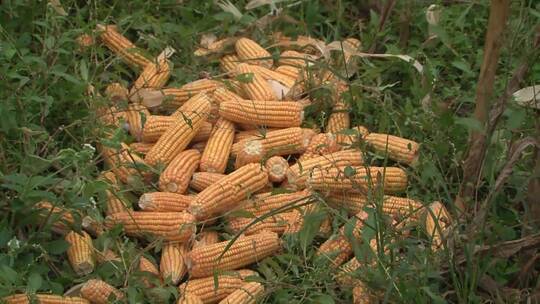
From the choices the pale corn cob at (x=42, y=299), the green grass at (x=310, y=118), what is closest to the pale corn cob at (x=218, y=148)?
the green grass at (x=310, y=118)

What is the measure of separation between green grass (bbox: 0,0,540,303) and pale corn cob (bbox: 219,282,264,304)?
58 mm

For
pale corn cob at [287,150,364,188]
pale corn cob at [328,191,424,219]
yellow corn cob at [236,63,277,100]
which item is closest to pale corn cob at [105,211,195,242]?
pale corn cob at [287,150,364,188]

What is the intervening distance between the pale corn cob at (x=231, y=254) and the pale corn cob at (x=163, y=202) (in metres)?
0.26

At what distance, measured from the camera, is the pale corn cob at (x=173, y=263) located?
3854mm

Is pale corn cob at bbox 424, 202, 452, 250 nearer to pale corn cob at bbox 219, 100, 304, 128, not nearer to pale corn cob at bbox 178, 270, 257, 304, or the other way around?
pale corn cob at bbox 178, 270, 257, 304

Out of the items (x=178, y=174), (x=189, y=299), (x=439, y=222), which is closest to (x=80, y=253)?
(x=189, y=299)

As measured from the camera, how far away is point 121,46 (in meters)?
5.01

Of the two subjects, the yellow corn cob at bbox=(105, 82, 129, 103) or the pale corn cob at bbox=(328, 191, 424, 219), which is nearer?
the pale corn cob at bbox=(328, 191, 424, 219)

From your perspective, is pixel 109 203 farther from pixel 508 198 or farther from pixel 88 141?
pixel 508 198

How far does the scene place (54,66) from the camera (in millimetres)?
4527

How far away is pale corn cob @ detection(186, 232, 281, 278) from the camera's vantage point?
3.85 metres

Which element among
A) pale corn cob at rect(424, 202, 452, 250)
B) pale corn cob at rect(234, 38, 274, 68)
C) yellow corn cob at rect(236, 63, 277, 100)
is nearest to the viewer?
pale corn cob at rect(424, 202, 452, 250)

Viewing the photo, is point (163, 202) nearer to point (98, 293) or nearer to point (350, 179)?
point (98, 293)

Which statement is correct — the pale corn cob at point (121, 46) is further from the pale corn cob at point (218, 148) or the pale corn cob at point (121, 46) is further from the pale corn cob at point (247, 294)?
the pale corn cob at point (247, 294)
